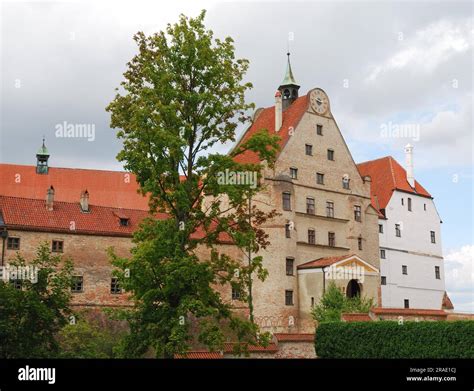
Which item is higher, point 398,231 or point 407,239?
point 398,231

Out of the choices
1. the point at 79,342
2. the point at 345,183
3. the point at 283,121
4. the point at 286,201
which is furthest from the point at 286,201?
the point at 79,342

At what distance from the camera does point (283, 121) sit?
153 ft

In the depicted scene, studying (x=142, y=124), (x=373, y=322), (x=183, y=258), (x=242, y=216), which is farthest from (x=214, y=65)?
(x=373, y=322)

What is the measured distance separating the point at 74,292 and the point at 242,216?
16.0m

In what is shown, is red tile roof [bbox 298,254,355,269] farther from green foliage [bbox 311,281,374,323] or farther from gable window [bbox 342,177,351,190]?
gable window [bbox 342,177,351,190]

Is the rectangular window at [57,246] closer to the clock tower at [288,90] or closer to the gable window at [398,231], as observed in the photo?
the clock tower at [288,90]

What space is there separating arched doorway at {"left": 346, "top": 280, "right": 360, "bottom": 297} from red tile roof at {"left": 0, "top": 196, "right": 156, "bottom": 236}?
15098 millimetres

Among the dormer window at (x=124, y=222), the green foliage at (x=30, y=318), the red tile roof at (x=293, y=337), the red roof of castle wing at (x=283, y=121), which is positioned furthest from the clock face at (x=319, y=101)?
the green foliage at (x=30, y=318)

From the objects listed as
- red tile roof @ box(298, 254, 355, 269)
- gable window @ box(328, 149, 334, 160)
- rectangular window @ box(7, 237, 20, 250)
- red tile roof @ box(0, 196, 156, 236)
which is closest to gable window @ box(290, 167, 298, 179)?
gable window @ box(328, 149, 334, 160)

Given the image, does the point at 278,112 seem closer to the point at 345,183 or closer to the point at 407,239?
the point at 345,183

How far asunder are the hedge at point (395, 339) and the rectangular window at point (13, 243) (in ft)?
56.9

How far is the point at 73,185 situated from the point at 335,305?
2379 centimetres
